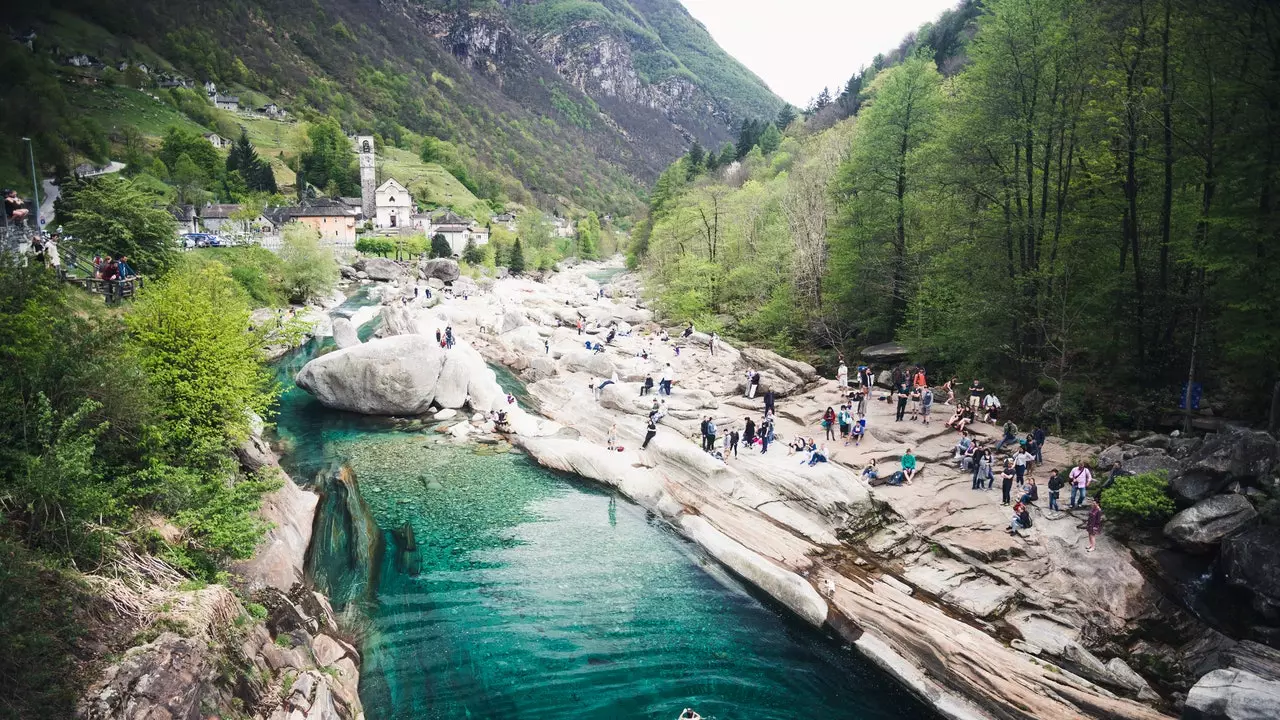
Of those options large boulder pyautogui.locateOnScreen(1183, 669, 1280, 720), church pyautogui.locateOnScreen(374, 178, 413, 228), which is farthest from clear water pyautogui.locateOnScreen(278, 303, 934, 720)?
church pyautogui.locateOnScreen(374, 178, 413, 228)

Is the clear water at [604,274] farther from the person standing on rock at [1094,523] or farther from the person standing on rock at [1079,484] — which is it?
the person standing on rock at [1094,523]

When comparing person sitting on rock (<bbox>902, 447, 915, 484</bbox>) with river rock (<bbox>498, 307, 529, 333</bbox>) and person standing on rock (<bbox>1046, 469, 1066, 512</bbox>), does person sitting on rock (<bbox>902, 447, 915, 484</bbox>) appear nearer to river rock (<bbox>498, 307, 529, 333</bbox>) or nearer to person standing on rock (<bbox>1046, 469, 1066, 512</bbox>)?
person standing on rock (<bbox>1046, 469, 1066, 512</bbox>)

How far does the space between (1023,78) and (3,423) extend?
3053cm

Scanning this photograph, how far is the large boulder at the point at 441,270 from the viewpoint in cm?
8544

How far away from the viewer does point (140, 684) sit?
26.3 ft

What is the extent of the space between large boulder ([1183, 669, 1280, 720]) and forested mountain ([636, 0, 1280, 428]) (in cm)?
938

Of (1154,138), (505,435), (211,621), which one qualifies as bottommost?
(505,435)

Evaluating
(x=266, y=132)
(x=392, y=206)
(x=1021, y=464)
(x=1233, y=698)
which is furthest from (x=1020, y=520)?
(x=266, y=132)

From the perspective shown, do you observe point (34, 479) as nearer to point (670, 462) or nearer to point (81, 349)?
point (81, 349)

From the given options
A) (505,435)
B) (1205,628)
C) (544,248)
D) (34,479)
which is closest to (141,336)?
(34,479)

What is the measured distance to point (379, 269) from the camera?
83.6 meters

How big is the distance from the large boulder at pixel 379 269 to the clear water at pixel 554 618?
66980 mm

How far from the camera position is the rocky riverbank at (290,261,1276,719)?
12711 millimetres

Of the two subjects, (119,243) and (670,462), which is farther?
(119,243)
